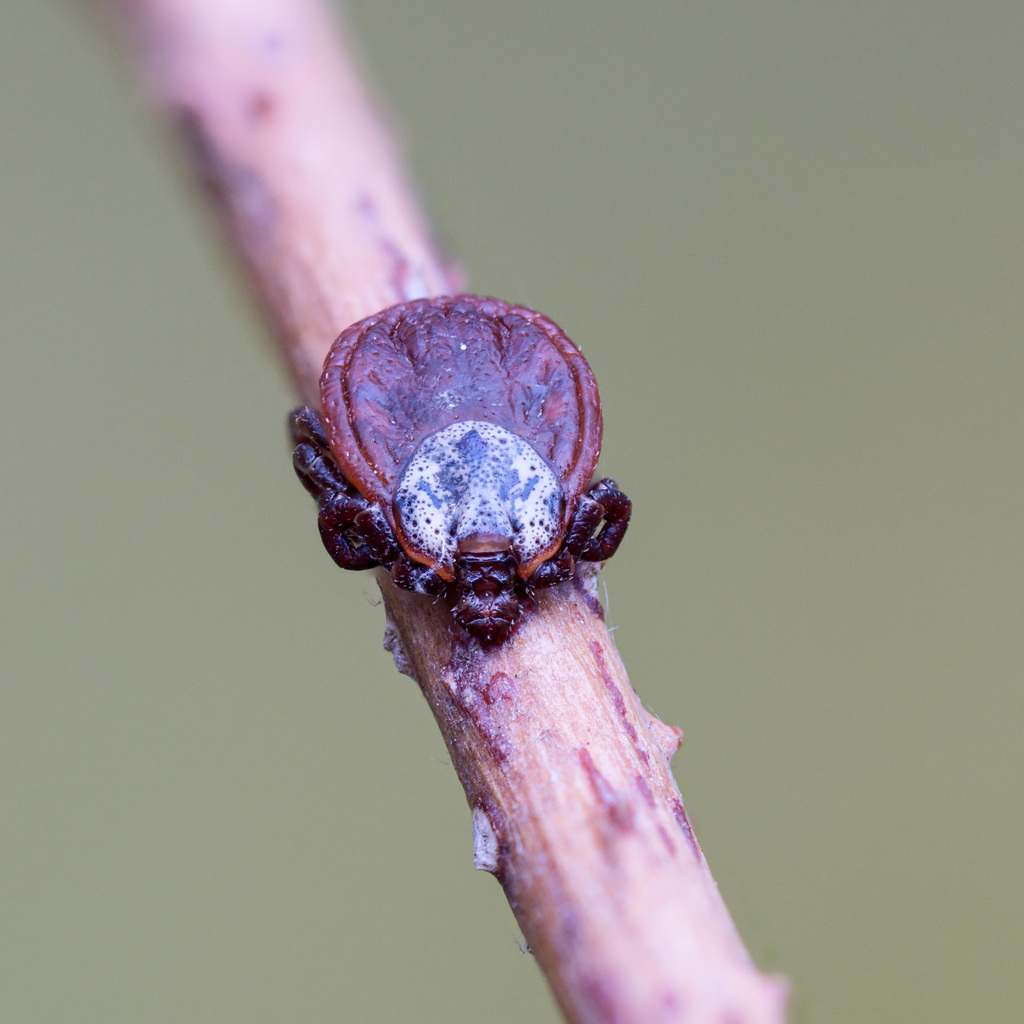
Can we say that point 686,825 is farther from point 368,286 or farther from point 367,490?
point 368,286

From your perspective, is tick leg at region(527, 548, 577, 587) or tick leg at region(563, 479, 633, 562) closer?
tick leg at region(527, 548, 577, 587)

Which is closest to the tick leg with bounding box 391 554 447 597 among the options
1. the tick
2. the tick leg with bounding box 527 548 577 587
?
the tick

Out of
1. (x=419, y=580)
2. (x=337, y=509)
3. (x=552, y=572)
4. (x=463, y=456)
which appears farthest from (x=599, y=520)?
(x=337, y=509)

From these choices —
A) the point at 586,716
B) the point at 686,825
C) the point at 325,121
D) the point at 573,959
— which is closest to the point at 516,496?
the point at 586,716

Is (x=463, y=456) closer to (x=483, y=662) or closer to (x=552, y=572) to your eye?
(x=552, y=572)

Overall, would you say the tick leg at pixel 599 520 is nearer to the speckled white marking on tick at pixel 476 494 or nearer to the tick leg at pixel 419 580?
the speckled white marking on tick at pixel 476 494

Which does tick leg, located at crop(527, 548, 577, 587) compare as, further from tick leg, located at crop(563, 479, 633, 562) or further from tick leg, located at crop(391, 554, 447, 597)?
tick leg, located at crop(391, 554, 447, 597)

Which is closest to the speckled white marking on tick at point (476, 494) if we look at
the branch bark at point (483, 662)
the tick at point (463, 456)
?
the tick at point (463, 456)
